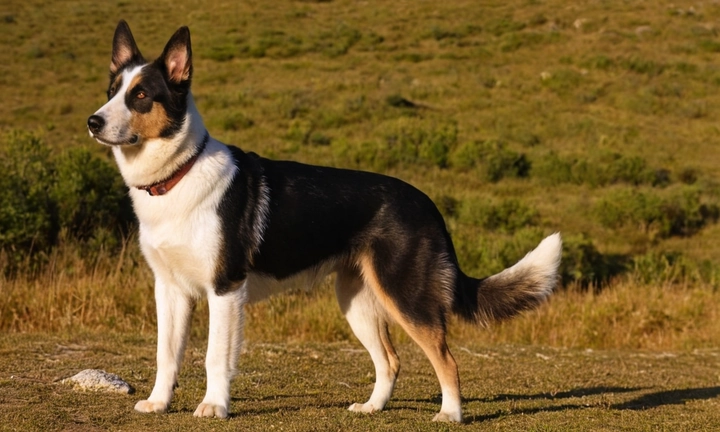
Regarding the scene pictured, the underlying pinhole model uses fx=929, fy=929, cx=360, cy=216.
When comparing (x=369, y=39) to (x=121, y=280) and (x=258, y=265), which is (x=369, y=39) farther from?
(x=258, y=265)

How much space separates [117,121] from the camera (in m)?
5.37

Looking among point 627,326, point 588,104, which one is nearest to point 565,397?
point 627,326

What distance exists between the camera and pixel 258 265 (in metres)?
5.72

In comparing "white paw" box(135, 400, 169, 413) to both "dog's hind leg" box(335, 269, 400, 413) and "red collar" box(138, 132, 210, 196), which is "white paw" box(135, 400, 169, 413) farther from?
"dog's hind leg" box(335, 269, 400, 413)

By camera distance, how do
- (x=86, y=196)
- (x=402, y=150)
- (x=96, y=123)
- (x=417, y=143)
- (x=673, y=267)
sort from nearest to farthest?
(x=96, y=123) → (x=86, y=196) → (x=673, y=267) → (x=402, y=150) → (x=417, y=143)

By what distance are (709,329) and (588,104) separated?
77.3 ft

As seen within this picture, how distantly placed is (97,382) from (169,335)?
0.92 meters

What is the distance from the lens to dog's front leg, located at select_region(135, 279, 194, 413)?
5.80 metres

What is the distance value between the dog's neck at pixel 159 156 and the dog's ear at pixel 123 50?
569 mm

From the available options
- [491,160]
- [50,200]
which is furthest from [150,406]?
[491,160]

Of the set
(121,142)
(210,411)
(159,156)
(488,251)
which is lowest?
(488,251)

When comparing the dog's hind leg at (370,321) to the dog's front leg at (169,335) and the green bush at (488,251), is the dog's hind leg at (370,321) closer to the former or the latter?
the dog's front leg at (169,335)

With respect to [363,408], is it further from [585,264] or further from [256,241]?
[585,264]

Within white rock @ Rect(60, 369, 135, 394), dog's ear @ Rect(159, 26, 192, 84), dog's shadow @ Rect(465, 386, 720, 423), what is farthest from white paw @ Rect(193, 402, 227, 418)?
dog's ear @ Rect(159, 26, 192, 84)
